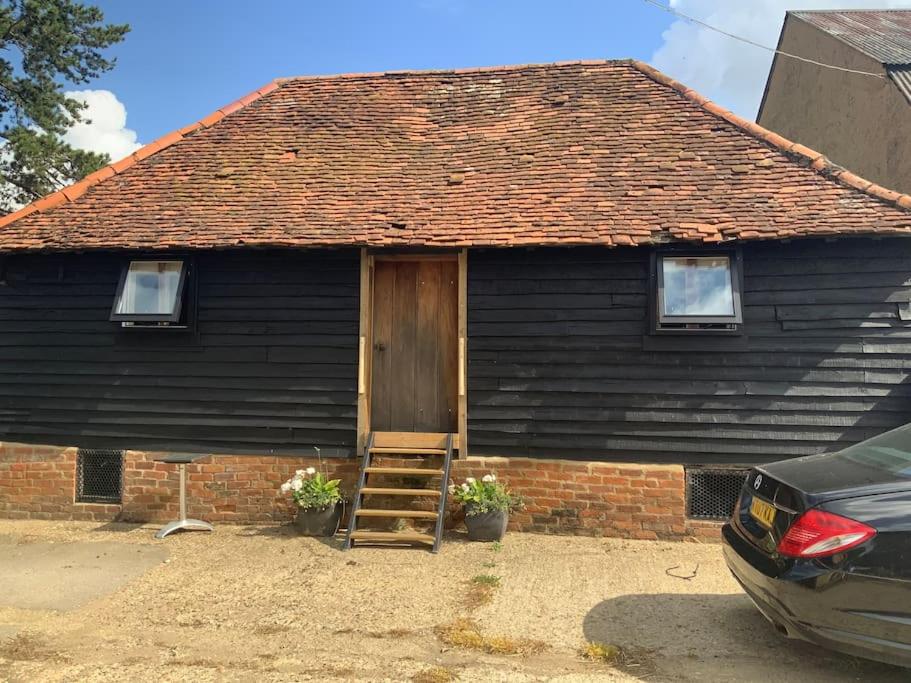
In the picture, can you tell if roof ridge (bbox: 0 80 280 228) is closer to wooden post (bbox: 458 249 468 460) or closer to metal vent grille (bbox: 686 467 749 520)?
wooden post (bbox: 458 249 468 460)

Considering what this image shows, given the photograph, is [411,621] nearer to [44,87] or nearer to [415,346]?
[415,346]

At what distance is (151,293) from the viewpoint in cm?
654

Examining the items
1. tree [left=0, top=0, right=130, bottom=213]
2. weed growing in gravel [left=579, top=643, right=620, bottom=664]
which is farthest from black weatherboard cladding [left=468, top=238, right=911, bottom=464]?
Result: tree [left=0, top=0, right=130, bottom=213]

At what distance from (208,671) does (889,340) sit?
6403mm

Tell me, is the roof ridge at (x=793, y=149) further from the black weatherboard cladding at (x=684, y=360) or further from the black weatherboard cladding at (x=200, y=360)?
the black weatherboard cladding at (x=200, y=360)

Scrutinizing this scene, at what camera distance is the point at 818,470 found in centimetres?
329

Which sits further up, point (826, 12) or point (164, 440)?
point (826, 12)

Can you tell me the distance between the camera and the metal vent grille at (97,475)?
6.69m

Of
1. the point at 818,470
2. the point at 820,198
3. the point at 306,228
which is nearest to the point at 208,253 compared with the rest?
the point at 306,228

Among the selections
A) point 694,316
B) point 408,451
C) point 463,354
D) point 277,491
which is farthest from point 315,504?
point 694,316

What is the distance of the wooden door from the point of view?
21.8 ft

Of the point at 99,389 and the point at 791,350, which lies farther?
the point at 99,389

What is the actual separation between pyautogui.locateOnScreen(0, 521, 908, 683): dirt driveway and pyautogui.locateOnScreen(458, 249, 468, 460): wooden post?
1086 mm

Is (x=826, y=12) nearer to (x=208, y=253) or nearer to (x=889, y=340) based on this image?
(x=889, y=340)
